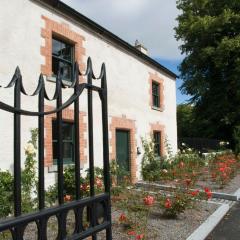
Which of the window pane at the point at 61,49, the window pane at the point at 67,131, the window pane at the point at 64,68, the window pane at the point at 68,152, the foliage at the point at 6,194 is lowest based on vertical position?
the foliage at the point at 6,194

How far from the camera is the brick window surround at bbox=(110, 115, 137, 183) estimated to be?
13173 millimetres

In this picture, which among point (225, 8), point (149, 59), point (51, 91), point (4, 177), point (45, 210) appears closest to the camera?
point (45, 210)

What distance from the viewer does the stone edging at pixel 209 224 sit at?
22.4 ft

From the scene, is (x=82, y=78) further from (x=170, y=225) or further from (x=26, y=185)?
(x=170, y=225)

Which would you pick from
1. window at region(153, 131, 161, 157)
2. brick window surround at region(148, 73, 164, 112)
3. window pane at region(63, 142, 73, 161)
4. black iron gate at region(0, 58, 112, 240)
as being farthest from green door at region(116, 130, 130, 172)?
black iron gate at region(0, 58, 112, 240)

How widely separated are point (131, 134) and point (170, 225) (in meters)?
7.36

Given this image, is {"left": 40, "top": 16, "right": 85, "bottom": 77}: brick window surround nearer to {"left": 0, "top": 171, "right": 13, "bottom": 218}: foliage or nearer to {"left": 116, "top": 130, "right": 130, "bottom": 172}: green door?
{"left": 0, "top": 171, "right": 13, "bottom": 218}: foliage

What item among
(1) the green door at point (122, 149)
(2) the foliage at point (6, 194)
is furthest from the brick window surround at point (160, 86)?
(2) the foliage at point (6, 194)

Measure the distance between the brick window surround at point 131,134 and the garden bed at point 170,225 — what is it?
15.1 feet

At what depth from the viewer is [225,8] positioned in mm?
28047

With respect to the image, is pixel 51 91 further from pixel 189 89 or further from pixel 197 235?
pixel 189 89

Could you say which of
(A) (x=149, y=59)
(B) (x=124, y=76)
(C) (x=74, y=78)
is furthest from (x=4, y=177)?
(A) (x=149, y=59)

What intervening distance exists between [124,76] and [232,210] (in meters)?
6.78

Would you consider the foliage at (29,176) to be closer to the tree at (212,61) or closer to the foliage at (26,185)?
the foliage at (26,185)
